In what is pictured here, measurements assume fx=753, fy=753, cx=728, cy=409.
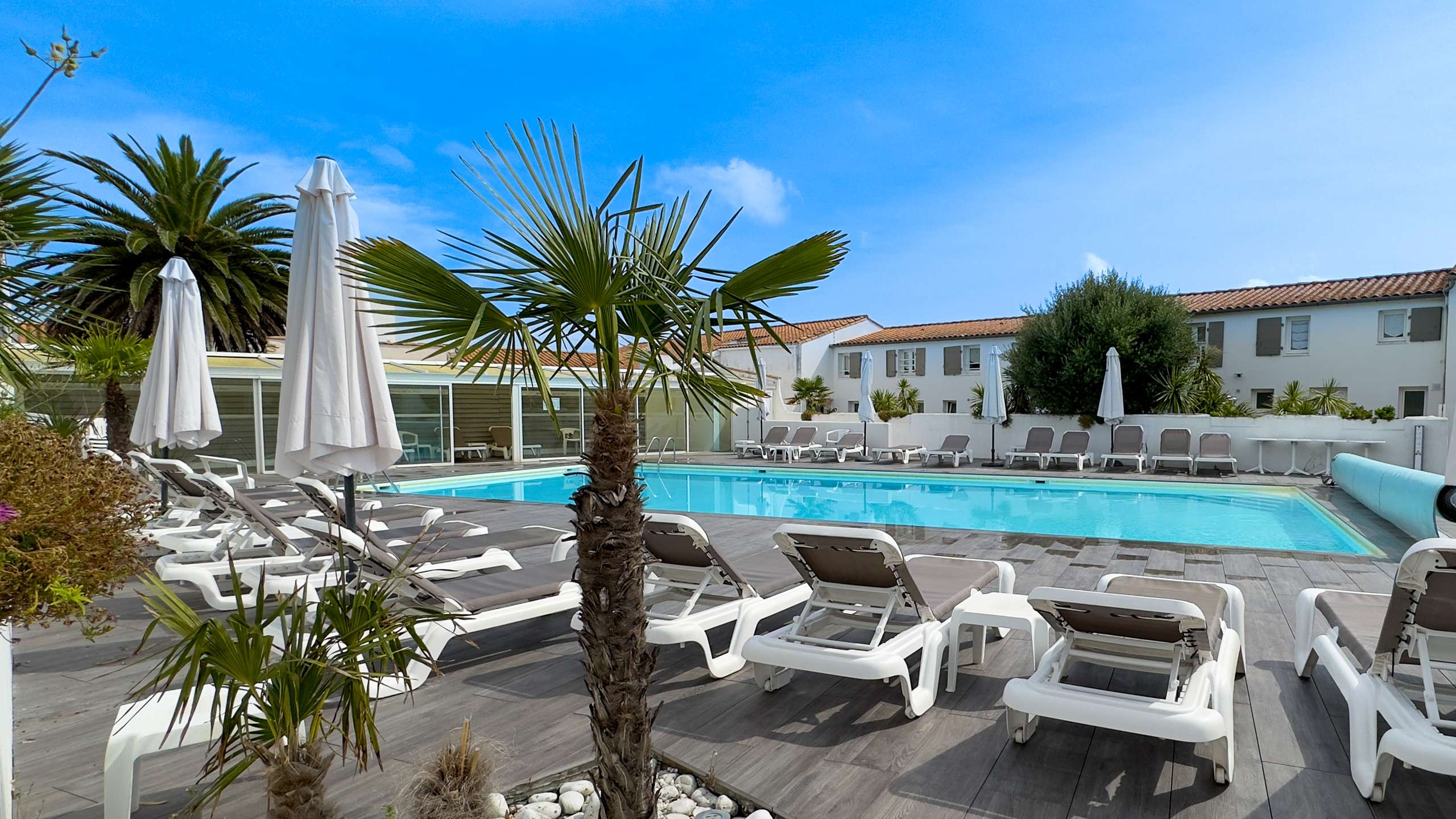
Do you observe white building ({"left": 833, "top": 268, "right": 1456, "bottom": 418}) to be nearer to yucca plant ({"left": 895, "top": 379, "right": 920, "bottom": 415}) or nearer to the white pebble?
yucca plant ({"left": 895, "top": 379, "right": 920, "bottom": 415})

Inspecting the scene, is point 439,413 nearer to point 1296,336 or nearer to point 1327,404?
point 1327,404

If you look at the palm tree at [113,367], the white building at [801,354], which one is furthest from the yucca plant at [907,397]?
the palm tree at [113,367]

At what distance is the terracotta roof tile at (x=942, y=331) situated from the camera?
95.5 feet

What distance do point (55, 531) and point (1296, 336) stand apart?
29111mm

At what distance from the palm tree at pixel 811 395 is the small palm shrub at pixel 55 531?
1020 inches

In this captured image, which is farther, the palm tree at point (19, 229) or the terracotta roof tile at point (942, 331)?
the terracotta roof tile at point (942, 331)

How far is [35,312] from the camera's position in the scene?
3.39 meters

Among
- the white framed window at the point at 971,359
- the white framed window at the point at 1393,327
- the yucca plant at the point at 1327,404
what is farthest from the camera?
the white framed window at the point at 971,359

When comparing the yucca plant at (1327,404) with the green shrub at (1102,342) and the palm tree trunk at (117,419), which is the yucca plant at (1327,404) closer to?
the green shrub at (1102,342)

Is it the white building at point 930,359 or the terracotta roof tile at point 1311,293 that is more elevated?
A: the terracotta roof tile at point 1311,293

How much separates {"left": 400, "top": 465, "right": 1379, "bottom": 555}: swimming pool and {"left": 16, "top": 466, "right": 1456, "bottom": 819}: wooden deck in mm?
4241

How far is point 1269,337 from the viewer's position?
23.7 meters

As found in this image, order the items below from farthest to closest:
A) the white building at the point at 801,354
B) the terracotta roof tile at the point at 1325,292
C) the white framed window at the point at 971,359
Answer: the white building at the point at 801,354 < the white framed window at the point at 971,359 < the terracotta roof tile at the point at 1325,292

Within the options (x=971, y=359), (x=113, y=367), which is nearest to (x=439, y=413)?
(x=113, y=367)
